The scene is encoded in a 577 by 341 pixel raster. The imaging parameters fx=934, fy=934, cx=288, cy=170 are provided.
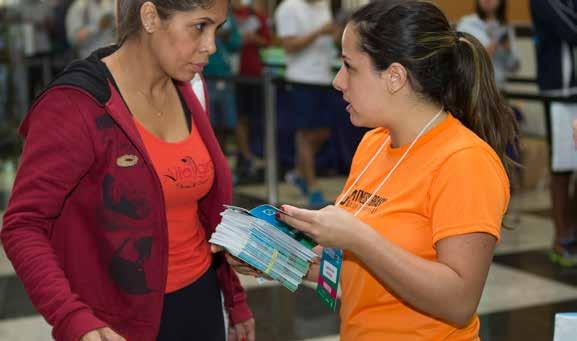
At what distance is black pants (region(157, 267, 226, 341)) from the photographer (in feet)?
6.98

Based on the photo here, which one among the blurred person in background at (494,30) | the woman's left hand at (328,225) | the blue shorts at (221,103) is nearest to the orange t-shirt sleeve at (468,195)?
the woman's left hand at (328,225)

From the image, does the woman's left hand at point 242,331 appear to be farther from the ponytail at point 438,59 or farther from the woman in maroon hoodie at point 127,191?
the ponytail at point 438,59

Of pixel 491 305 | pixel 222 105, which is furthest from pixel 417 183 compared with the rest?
pixel 222 105

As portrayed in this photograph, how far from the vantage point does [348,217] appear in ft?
5.88

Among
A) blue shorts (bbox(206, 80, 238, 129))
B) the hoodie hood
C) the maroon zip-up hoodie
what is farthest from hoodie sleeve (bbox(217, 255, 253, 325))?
blue shorts (bbox(206, 80, 238, 129))

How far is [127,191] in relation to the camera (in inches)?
78.4

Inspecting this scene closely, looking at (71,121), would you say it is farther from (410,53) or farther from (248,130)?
(248,130)

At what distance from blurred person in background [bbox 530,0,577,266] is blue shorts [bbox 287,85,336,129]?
1657 mm

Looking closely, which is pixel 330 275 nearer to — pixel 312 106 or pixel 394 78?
pixel 394 78

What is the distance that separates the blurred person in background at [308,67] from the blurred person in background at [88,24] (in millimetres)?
2450

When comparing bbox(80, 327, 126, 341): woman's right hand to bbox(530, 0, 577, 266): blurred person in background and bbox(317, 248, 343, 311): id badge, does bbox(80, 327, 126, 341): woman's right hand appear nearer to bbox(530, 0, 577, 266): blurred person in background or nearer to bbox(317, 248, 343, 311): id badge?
bbox(317, 248, 343, 311): id badge

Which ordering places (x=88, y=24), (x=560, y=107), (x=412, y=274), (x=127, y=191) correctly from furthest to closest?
1. (x=88, y=24)
2. (x=560, y=107)
3. (x=127, y=191)
4. (x=412, y=274)

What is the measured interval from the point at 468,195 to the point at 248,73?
726 centimetres

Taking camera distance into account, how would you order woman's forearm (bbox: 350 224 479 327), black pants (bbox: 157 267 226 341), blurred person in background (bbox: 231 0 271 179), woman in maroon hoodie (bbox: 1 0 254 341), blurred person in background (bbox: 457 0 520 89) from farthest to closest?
blurred person in background (bbox: 231 0 271 179), blurred person in background (bbox: 457 0 520 89), black pants (bbox: 157 267 226 341), woman in maroon hoodie (bbox: 1 0 254 341), woman's forearm (bbox: 350 224 479 327)
